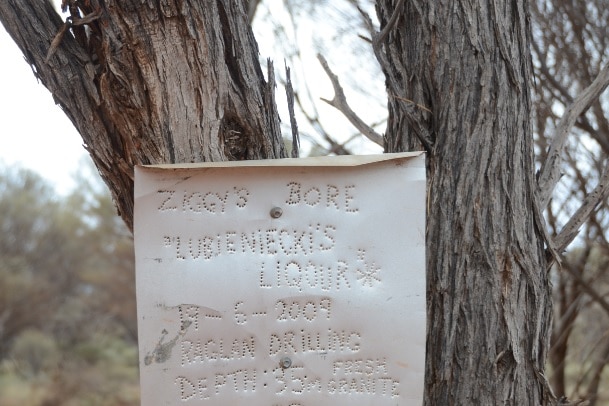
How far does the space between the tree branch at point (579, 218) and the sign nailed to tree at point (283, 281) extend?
19.2 inches

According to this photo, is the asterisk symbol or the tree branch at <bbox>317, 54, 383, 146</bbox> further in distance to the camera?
the tree branch at <bbox>317, 54, 383, 146</bbox>

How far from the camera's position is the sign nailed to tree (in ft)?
4.50

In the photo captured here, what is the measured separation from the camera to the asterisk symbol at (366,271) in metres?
1.39

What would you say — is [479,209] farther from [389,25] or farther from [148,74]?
[148,74]

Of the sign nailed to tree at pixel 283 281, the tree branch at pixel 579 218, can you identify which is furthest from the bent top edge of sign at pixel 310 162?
the tree branch at pixel 579 218

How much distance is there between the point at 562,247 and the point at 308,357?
71cm

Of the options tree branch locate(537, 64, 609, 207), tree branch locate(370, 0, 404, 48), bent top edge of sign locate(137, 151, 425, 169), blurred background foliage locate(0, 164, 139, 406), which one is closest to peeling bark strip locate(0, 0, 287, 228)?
bent top edge of sign locate(137, 151, 425, 169)

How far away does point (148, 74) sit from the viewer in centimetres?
142

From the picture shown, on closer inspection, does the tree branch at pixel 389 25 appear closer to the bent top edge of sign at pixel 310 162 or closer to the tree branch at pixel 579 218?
the bent top edge of sign at pixel 310 162

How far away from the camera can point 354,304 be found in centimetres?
138

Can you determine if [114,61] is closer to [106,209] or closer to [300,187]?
[300,187]

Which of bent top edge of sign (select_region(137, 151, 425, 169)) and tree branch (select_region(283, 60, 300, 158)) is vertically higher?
tree branch (select_region(283, 60, 300, 158))

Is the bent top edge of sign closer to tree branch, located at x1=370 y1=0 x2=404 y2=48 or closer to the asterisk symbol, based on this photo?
the asterisk symbol

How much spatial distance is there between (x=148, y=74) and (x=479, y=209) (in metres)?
0.76
